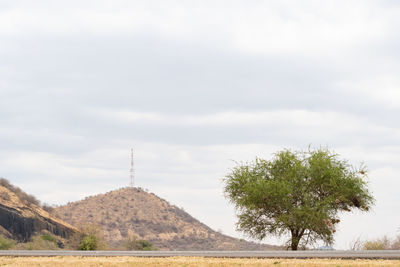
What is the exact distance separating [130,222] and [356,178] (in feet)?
309

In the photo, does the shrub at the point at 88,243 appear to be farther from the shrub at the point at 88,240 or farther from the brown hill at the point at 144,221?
the brown hill at the point at 144,221

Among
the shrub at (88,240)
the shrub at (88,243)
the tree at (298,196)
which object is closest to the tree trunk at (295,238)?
the tree at (298,196)

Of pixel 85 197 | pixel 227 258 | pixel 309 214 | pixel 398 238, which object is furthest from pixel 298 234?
pixel 85 197

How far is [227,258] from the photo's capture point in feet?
122

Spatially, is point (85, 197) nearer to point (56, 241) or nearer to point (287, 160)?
point (56, 241)

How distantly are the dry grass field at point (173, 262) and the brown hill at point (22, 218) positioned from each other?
154 feet

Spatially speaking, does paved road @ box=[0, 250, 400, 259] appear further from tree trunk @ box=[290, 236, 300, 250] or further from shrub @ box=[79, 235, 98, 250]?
shrub @ box=[79, 235, 98, 250]

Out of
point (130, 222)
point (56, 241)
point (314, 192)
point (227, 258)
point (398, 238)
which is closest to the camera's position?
point (227, 258)

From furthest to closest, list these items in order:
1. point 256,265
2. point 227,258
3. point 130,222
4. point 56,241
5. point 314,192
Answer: point 130,222 → point 56,241 → point 314,192 → point 227,258 → point 256,265

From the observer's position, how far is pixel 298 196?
4456 centimetres

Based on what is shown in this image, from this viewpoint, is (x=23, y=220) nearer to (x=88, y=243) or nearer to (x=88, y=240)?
(x=88, y=240)

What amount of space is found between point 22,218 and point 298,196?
58.6 metres

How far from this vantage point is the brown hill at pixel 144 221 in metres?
122

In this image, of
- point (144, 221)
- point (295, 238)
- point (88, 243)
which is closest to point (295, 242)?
point (295, 238)
